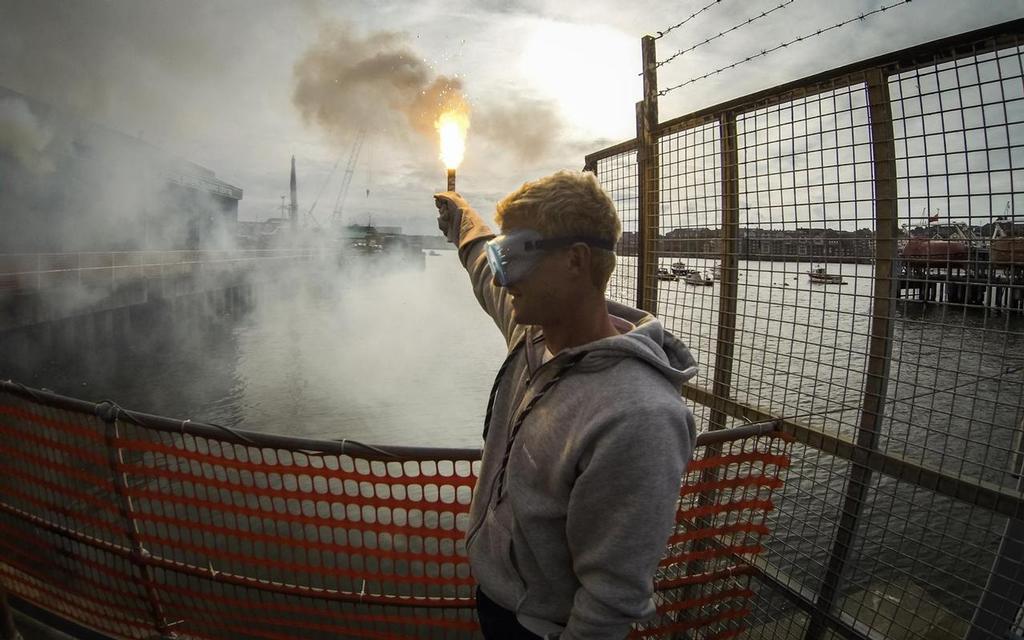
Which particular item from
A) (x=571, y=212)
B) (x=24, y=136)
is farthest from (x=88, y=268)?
(x=571, y=212)

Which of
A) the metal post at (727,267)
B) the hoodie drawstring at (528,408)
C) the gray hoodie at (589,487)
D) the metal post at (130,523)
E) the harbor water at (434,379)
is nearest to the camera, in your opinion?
the gray hoodie at (589,487)

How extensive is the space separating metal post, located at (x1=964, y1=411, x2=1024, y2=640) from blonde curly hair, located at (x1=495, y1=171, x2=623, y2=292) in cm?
204

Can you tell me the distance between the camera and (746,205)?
10.5ft

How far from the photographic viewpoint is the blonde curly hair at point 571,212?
5.03ft

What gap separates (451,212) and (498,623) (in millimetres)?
2031

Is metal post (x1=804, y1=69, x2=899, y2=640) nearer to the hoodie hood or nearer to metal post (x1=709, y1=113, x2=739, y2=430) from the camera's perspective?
metal post (x1=709, y1=113, x2=739, y2=430)

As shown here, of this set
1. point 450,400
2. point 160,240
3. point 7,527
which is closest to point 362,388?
point 450,400

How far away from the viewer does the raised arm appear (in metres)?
2.35

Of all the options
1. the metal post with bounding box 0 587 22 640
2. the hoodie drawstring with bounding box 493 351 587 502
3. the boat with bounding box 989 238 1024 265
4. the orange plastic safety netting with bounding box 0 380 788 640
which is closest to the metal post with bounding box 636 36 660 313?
the orange plastic safety netting with bounding box 0 380 788 640

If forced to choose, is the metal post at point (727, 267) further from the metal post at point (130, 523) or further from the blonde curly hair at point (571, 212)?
the metal post at point (130, 523)

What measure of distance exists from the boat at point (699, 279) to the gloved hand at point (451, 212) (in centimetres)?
169

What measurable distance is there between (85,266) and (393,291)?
2659cm

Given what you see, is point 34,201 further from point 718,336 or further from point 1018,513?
point 1018,513

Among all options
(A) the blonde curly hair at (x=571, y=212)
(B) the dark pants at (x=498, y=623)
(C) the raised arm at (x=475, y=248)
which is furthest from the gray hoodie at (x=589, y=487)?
(C) the raised arm at (x=475, y=248)
